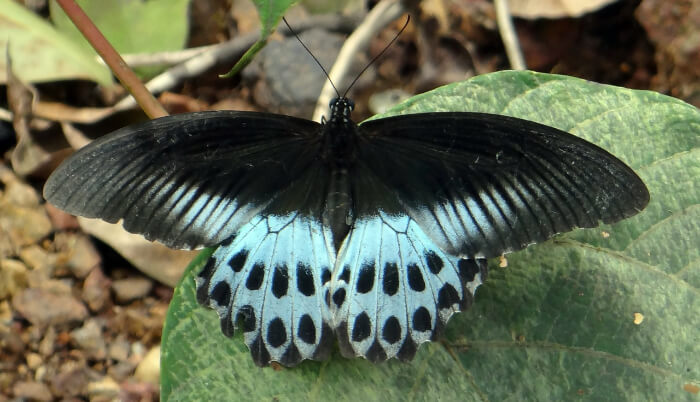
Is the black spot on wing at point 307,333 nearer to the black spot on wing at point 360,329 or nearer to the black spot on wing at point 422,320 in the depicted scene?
the black spot on wing at point 360,329

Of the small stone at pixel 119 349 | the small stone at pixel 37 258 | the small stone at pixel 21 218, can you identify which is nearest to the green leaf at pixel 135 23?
the small stone at pixel 21 218

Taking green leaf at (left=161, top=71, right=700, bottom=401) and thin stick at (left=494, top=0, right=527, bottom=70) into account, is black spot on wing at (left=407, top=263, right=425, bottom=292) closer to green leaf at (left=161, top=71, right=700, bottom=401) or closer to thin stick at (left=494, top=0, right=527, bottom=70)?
green leaf at (left=161, top=71, right=700, bottom=401)

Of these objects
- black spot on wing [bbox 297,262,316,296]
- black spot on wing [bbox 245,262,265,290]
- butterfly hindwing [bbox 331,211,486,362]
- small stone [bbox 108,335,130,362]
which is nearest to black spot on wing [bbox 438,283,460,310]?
butterfly hindwing [bbox 331,211,486,362]

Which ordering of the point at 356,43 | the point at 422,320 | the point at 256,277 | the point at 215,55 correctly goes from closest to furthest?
1. the point at 422,320
2. the point at 256,277
3. the point at 356,43
4. the point at 215,55

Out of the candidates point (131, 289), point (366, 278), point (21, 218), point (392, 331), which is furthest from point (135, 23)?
point (392, 331)

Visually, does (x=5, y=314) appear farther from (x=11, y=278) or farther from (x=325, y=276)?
(x=325, y=276)

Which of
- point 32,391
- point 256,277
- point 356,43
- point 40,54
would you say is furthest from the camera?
point 356,43
